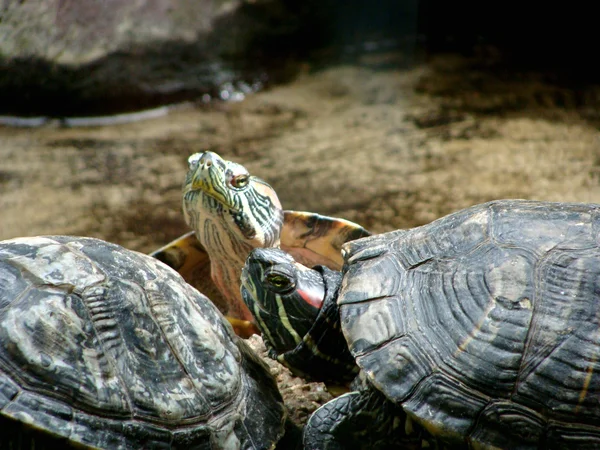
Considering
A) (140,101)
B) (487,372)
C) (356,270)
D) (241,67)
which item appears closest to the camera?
(487,372)

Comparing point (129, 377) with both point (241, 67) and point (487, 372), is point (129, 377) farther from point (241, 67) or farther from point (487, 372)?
point (241, 67)

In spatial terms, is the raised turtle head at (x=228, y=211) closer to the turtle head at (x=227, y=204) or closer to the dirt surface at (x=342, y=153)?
the turtle head at (x=227, y=204)

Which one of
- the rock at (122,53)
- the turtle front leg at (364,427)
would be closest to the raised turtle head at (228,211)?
the turtle front leg at (364,427)

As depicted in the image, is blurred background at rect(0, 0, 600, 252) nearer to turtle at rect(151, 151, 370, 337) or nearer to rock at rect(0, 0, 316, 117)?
rock at rect(0, 0, 316, 117)

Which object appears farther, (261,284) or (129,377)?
(261,284)

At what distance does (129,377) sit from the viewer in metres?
1.98

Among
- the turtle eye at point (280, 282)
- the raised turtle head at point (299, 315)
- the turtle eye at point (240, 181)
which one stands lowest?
the raised turtle head at point (299, 315)

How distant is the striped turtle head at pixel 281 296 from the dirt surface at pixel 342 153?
7.60ft

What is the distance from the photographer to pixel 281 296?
2334 mm

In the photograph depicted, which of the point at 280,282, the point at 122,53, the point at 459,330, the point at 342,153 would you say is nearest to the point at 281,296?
the point at 280,282

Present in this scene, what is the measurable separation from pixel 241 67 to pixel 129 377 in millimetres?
6800

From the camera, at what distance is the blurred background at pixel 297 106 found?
17.2ft

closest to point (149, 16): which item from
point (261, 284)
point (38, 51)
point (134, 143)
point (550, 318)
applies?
point (38, 51)

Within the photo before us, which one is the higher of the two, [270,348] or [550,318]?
[550,318]
